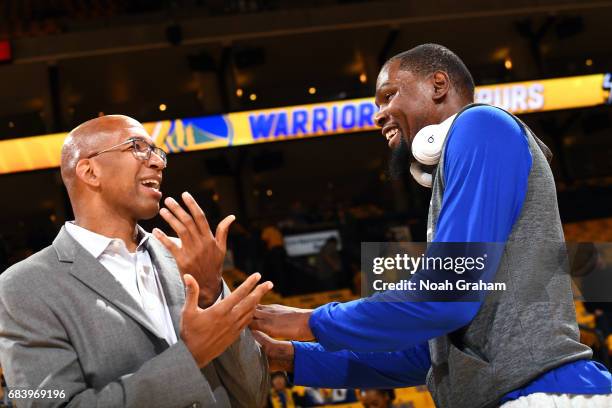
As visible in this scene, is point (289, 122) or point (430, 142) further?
point (289, 122)

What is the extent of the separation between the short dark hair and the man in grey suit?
790mm

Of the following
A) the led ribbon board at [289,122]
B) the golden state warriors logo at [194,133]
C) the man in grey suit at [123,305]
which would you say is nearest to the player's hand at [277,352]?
the man in grey suit at [123,305]

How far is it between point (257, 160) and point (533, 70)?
23.0ft

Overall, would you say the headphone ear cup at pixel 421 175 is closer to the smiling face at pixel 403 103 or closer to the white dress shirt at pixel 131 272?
the smiling face at pixel 403 103

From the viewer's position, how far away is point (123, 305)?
2.09m

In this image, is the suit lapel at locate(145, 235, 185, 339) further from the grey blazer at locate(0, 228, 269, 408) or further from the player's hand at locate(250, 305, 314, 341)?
the player's hand at locate(250, 305, 314, 341)

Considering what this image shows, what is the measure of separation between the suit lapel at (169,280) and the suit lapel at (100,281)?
0.17 m

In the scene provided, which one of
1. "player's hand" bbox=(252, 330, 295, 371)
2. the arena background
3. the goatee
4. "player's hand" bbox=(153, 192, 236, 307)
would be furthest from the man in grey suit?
the arena background

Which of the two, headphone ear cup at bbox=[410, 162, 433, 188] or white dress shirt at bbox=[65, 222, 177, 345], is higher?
headphone ear cup at bbox=[410, 162, 433, 188]

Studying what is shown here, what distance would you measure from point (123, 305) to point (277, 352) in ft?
1.92

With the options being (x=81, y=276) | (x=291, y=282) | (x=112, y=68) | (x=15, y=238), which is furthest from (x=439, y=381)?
(x=112, y=68)

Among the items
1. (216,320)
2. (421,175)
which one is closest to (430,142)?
(421,175)

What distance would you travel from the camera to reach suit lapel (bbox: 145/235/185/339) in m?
2.29

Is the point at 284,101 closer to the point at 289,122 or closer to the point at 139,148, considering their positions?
the point at 289,122
